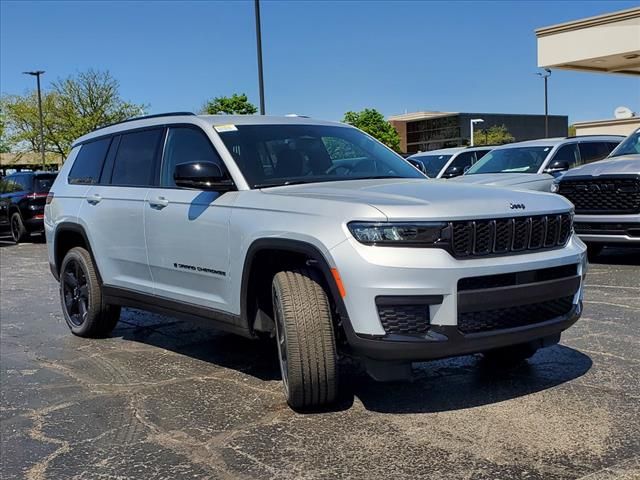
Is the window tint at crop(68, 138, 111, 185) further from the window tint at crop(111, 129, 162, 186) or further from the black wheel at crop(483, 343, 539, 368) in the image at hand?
the black wheel at crop(483, 343, 539, 368)

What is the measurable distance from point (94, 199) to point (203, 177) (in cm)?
196

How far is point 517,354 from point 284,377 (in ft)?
5.69

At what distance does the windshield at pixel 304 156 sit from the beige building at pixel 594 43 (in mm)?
18585

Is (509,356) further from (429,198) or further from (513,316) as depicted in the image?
(429,198)

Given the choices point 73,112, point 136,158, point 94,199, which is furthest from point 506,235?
point 73,112

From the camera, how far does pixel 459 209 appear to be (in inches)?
148

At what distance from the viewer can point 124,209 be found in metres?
5.65

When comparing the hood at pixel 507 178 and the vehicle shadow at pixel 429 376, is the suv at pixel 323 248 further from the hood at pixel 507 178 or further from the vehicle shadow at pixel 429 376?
the hood at pixel 507 178

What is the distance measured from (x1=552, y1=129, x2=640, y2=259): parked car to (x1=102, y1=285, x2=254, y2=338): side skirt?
613cm

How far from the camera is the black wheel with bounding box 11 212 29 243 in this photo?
1727 cm

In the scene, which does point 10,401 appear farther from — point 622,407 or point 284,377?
point 622,407

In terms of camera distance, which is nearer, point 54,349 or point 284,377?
point 284,377

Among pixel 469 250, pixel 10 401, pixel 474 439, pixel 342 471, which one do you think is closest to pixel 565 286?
pixel 469 250

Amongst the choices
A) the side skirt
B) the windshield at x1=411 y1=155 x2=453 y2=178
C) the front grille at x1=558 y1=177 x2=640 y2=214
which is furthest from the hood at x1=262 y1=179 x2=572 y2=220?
the windshield at x1=411 y1=155 x2=453 y2=178
